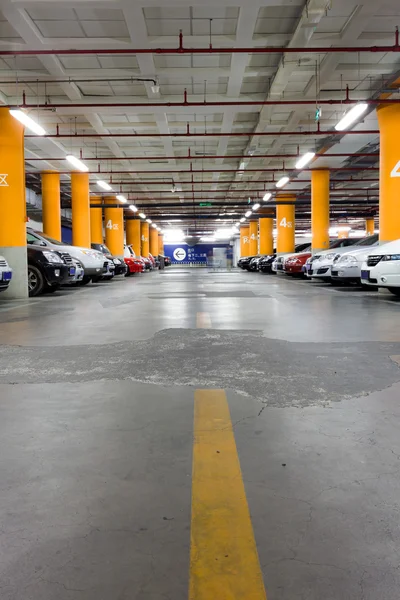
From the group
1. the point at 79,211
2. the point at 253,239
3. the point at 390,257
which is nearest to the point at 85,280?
the point at 79,211

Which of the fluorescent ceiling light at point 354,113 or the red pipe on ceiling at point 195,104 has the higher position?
the red pipe on ceiling at point 195,104

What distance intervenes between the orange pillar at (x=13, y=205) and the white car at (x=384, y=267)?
796 cm

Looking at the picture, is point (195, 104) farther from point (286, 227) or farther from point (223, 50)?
point (286, 227)

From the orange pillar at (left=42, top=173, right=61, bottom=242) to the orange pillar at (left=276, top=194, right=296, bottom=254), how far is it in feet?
47.1

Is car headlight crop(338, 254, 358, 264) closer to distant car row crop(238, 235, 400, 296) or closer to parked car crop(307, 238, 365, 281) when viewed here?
distant car row crop(238, 235, 400, 296)

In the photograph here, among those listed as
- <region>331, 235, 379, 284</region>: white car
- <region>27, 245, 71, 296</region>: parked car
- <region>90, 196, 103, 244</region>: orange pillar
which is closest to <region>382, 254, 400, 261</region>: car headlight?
<region>331, 235, 379, 284</region>: white car

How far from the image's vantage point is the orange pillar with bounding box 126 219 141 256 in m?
Answer: 39.6

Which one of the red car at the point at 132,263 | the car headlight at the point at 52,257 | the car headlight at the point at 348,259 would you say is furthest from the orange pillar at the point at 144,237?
the car headlight at the point at 348,259

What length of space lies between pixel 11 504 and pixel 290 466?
1065 mm

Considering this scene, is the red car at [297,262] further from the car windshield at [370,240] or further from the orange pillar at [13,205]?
the orange pillar at [13,205]

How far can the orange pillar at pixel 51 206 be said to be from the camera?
70.3 ft

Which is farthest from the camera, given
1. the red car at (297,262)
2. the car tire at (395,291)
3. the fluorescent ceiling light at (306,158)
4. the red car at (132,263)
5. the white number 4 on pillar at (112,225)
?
the white number 4 on pillar at (112,225)

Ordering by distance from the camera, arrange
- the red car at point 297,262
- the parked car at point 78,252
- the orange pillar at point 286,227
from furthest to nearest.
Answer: the orange pillar at point 286,227 < the red car at point 297,262 < the parked car at point 78,252

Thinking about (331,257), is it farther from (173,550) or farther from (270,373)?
(173,550)
